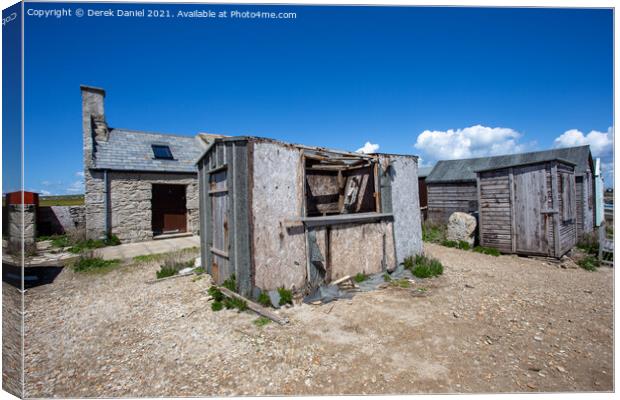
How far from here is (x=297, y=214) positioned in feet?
18.6

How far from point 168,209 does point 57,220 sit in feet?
16.4

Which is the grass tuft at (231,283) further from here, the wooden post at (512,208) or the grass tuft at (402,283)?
the wooden post at (512,208)

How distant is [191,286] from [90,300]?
1.89m

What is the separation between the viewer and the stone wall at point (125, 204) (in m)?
11.7

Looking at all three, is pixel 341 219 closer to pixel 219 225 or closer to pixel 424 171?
pixel 219 225

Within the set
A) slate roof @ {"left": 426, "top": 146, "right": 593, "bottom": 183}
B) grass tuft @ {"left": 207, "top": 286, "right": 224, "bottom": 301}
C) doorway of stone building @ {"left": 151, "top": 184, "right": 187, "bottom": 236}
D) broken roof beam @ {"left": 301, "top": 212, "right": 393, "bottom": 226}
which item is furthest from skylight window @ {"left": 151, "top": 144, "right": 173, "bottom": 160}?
slate roof @ {"left": 426, "top": 146, "right": 593, "bottom": 183}

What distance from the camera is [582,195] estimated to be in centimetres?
1222

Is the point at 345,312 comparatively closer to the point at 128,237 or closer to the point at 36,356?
the point at 36,356

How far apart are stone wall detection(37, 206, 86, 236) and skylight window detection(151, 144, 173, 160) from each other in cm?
448

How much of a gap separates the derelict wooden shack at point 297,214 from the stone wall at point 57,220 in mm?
10631

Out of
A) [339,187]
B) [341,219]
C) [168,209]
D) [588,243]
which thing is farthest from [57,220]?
[588,243]

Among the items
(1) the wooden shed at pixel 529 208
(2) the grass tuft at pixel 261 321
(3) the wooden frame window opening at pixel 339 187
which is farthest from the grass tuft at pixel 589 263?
(2) the grass tuft at pixel 261 321

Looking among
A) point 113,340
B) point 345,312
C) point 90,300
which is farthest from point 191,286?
point 345,312

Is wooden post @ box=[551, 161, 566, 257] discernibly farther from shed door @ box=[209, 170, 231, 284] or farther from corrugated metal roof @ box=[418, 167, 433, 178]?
corrugated metal roof @ box=[418, 167, 433, 178]
